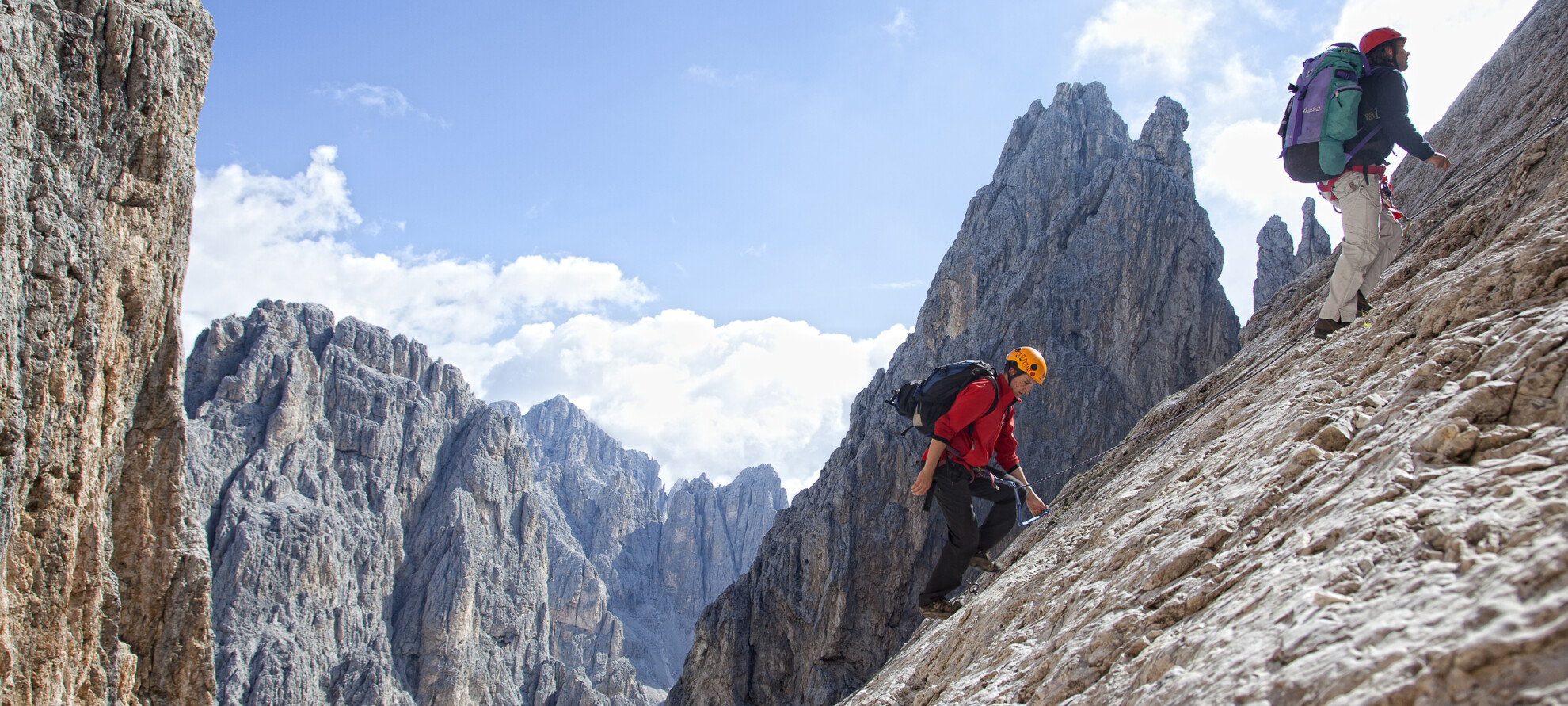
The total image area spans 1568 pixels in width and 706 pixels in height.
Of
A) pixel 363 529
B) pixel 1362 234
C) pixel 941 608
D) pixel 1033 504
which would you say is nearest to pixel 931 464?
pixel 1033 504

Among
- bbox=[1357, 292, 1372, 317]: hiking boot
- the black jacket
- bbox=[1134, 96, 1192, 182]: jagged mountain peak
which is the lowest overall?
bbox=[1357, 292, 1372, 317]: hiking boot

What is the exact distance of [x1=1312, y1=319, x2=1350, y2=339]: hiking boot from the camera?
8992 mm

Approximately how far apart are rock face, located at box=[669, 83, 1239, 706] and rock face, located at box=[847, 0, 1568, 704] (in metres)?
30.8

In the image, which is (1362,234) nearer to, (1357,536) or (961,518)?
(961,518)

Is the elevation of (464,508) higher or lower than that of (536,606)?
higher

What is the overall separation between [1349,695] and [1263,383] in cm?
778

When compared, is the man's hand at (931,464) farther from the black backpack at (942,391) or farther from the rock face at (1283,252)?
the rock face at (1283,252)

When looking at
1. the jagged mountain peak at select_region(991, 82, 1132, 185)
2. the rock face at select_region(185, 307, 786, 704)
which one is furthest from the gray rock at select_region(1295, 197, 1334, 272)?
the rock face at select_region(185, 307, 786, 704)

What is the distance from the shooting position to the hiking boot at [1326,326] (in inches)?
354

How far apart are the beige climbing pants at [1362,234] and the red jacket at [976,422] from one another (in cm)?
370

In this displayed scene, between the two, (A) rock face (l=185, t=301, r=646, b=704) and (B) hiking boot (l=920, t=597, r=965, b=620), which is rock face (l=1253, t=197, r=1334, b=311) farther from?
(A) rock face (l=185, t=301, r=646, b=704)

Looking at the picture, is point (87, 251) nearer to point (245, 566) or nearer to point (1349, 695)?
point (1349, 695)

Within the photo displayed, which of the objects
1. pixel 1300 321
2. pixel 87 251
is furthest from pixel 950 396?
pixel 87 251

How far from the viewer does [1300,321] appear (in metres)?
12.9
